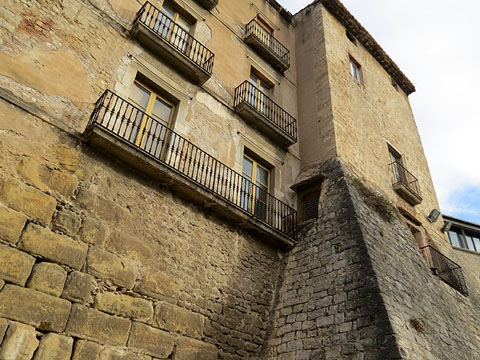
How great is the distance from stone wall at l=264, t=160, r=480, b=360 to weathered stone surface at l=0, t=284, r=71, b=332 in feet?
13.6

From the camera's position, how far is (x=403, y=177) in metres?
12.5

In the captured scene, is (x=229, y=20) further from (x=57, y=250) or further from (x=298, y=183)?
(x=57, y=250)

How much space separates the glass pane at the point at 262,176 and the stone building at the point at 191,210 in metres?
0.04

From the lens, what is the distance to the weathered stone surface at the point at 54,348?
175 inches

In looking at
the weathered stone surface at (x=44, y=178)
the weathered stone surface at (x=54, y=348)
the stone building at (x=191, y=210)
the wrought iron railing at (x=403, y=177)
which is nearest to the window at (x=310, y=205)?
the stone building at (x=191, y=210)

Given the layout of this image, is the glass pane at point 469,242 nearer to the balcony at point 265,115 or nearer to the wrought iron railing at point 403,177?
the wrought iron railing at point 403,177

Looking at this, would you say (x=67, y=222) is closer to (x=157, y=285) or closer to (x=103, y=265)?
(x=103, y=265)

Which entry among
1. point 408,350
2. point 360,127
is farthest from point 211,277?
point 360,127

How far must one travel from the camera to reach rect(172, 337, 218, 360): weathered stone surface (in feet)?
19.3

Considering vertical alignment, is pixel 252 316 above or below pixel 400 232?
below

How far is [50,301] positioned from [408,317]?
5.98m

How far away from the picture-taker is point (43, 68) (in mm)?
6129

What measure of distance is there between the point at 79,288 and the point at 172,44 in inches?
223

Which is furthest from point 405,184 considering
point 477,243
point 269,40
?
point 477,243
